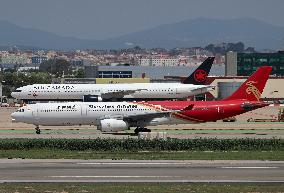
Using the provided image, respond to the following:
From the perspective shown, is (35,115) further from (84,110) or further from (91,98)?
(91,98)

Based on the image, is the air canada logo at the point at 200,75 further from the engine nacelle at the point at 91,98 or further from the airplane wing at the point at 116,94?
the engine nacelle at the point at 91,98

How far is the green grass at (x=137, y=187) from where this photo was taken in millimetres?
36906

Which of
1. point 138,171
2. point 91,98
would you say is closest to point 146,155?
point 138,171

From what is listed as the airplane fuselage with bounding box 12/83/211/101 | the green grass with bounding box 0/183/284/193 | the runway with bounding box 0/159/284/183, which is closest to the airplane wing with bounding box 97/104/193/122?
the runway with bounding box 0/159/284/183

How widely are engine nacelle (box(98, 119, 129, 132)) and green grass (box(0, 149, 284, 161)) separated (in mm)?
16014

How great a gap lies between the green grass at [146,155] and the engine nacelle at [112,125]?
1601 cm

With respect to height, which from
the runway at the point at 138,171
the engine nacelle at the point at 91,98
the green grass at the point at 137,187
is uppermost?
the engine nacelle at the point at 91,98

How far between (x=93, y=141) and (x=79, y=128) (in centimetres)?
2504

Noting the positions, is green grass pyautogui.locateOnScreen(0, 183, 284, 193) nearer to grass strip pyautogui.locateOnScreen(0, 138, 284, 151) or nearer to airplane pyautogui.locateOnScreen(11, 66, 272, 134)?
grass strip pyautogui.locateOnScreen(0, 138, 284, 151)

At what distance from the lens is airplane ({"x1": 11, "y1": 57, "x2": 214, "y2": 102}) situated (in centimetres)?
12431

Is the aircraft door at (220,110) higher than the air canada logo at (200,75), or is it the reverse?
the air canada logo at (200,75)

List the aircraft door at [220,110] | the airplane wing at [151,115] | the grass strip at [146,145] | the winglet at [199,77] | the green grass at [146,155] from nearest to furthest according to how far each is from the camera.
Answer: the green grass at [146,155] → the grass strip at [146,145] → the airplane wing at [151,115] → the aircraft door at [220,110] → the winglet at [199,77]

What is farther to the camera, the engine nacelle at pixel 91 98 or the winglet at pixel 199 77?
the winglet at pixel 199 77

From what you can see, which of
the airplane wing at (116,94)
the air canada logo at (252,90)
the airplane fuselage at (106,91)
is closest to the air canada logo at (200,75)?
the airplane fuselage at (106,91)
